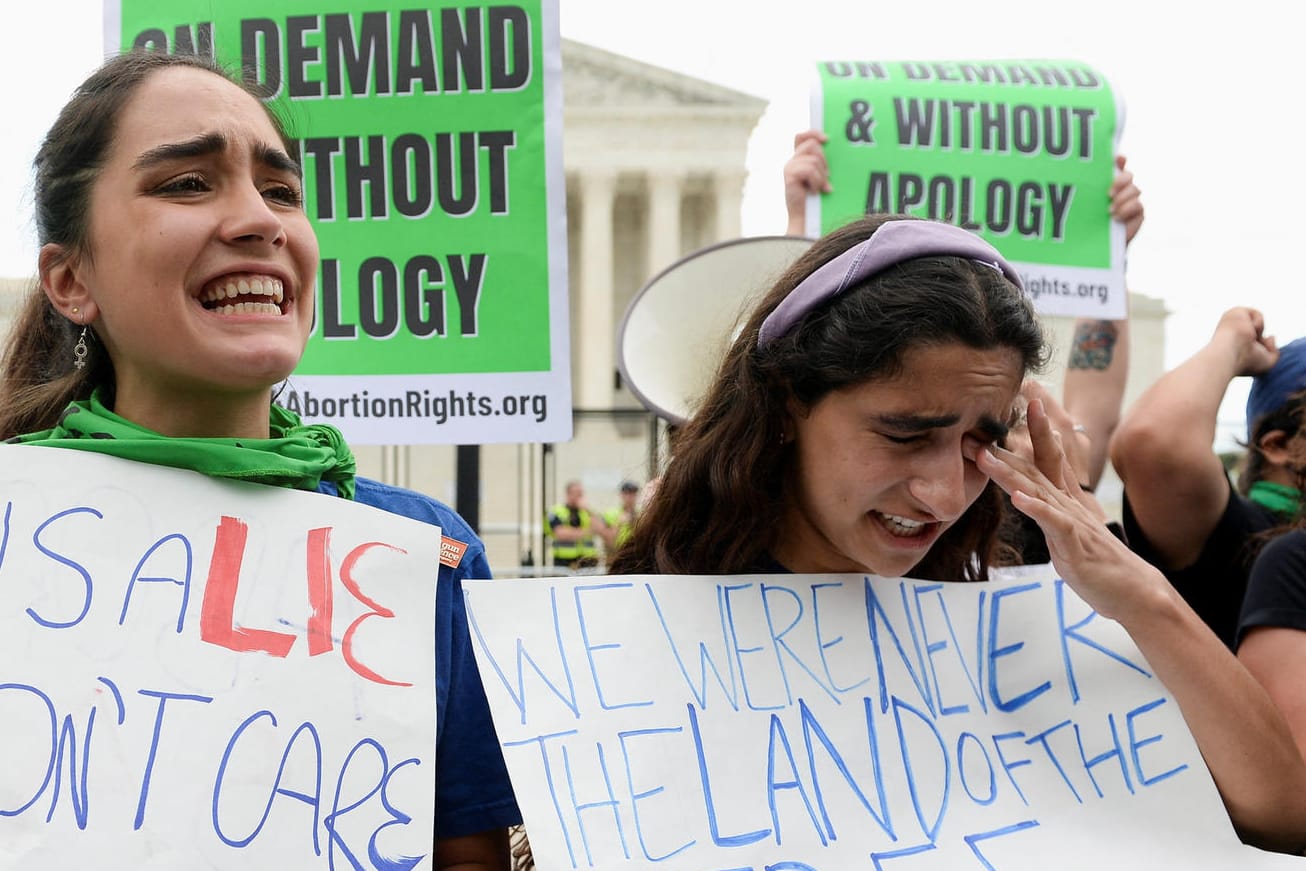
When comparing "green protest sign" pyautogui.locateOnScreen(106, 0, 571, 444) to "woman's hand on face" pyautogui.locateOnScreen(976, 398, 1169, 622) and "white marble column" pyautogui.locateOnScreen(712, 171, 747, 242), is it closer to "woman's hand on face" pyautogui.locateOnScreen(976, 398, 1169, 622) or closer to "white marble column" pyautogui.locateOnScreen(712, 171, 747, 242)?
"woman's hand on face" pyautogui.locateOnScreen(976, 398, 1169, 622)

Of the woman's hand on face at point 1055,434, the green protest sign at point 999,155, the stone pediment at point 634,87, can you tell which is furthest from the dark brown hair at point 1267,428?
the stone pediment at point 634,87

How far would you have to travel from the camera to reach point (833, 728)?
Answer: 1.69 m

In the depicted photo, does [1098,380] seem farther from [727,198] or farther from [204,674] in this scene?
[727,198]

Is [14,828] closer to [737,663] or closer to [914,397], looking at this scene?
[737,663]

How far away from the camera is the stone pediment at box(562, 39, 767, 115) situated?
34.8 meters

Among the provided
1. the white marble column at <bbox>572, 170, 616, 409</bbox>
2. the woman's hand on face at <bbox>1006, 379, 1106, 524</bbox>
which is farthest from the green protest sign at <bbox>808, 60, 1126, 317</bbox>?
the white marble column at <bbox>572, 170, 616, 409</bbox>

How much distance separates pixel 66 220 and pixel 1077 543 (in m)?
1.46

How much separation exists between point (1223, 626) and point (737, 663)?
1.43 metres

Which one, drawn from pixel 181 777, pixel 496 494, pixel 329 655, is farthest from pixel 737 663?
pixel 496 494

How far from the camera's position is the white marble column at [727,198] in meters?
35.5

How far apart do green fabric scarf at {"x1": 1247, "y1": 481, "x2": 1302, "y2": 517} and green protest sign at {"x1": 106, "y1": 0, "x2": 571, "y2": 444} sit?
62.7 inches

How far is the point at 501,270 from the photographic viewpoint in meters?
2.77

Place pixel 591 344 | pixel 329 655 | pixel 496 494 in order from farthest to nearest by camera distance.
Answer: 1. pixel 591 344
2. pixel 496 494
3. pixel 329 655

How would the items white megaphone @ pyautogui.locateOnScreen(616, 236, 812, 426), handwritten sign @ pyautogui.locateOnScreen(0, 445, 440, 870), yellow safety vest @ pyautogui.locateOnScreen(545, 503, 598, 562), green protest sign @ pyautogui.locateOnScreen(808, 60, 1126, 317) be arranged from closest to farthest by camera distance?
handwritten sign @ pyautogui.locateOnScreen(0, 445, 440, 870) < white megaphone @ pyautogui.locateOnScreen(616, 236, 812, 426) < green protest sign @ pyautogui.locateOnScreen(808, 60, 1126, 317) < yellow safety vest @ pyautogui.locateOnScreen(545, 503, 598, 562)
